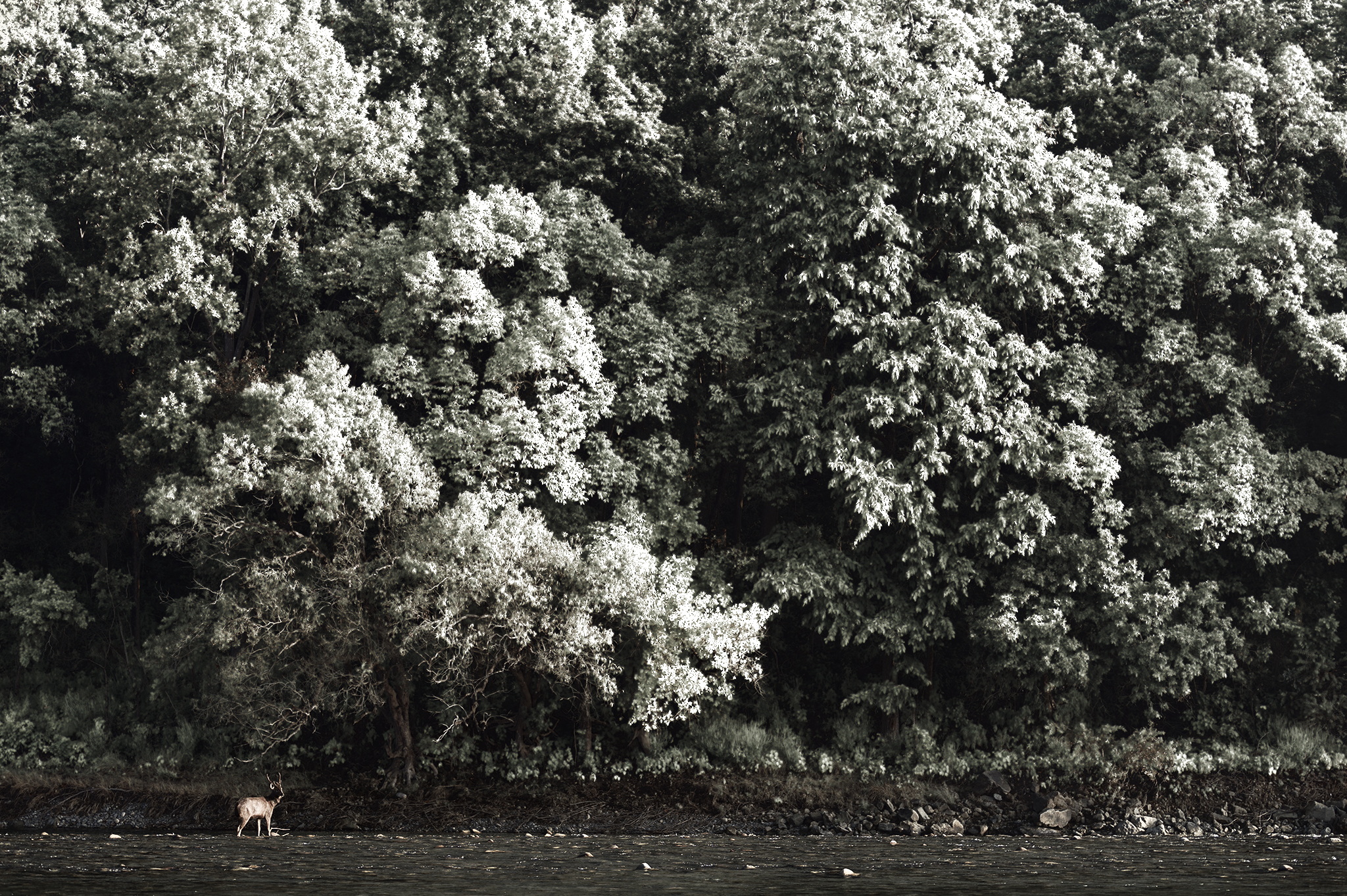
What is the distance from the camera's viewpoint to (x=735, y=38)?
47750mm

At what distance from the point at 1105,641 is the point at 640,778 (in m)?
13.7

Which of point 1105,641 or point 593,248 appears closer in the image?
point 1105,641

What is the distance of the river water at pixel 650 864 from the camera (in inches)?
752

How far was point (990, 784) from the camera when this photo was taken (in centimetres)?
3438

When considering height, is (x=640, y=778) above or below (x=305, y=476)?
below

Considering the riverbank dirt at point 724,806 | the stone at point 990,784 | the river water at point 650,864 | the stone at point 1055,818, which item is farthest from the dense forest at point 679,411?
the river water at point 650,864

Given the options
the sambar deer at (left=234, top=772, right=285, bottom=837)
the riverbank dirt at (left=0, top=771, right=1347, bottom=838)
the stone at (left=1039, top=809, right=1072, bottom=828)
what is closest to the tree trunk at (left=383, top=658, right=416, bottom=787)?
the riverbank dirt at (left=0, top=771, right=1347, bottom=838)

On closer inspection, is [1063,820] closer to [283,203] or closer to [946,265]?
[946,265]

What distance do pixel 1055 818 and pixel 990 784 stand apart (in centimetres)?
235

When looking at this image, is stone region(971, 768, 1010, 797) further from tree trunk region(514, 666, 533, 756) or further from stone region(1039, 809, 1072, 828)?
tree trunk region(514, 666, 533, 756)

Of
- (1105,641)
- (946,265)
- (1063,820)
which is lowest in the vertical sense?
(1063,820)

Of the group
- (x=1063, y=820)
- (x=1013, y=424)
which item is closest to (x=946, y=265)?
(x=1013, y=424)

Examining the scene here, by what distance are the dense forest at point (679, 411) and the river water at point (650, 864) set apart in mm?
5209

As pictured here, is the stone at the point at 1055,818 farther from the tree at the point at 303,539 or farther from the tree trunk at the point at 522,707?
the tree at the point at 303,539
